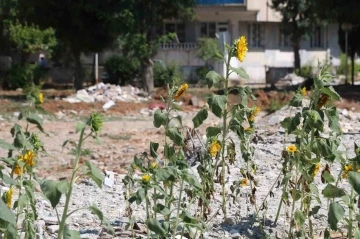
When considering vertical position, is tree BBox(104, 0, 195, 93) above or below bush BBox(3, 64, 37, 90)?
above

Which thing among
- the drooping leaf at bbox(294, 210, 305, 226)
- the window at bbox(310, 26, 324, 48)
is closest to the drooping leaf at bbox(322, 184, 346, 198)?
the drooping leaf at bbox(294, 210, 305, 226)

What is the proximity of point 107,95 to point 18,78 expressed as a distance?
916 centimetres

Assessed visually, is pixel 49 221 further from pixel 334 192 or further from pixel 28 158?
pixel 334 192

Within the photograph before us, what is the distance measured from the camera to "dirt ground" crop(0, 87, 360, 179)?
13.4 meters

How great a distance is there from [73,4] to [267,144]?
18397 mm

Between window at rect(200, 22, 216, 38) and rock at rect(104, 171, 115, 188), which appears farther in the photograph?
window at rect(200, 22, 216, 38)

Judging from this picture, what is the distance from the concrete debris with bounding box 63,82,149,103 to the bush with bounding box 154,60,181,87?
725 centimetres

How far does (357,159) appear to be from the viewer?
463 cm

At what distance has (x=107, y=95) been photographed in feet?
88.1

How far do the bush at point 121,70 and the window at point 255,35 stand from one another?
11.7 meters

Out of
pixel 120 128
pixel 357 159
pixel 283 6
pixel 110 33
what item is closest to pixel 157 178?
pixel 357 159

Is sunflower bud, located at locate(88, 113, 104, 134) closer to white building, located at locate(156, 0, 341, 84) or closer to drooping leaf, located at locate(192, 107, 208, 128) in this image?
drooping leaf, located at locate(192, 107, 208, 128)

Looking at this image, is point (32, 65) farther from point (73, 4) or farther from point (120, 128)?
point (120, 128)

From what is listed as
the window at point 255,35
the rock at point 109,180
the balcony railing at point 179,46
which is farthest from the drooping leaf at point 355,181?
the window at point 255,35
